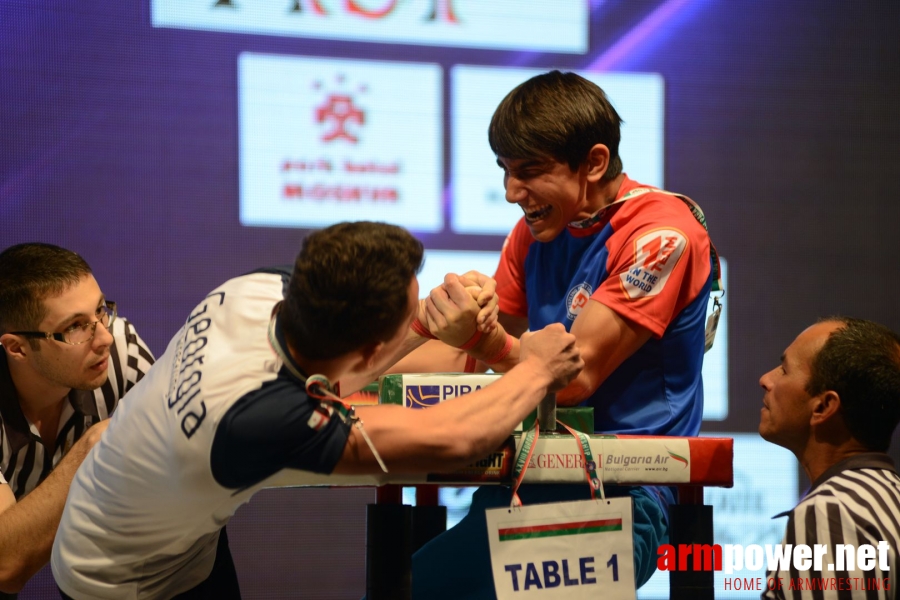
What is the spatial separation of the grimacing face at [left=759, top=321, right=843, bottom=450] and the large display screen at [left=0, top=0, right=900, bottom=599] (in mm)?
1827

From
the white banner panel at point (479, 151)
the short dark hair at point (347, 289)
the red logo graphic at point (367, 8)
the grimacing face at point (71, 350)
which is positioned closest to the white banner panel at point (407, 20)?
the red logo graphic at point (367, 8)

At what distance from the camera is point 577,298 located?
1986 mm

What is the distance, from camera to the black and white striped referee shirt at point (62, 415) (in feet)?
7.27

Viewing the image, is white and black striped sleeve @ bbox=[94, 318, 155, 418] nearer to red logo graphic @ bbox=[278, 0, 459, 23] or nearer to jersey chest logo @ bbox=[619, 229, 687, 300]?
jersey chest logo @ bbox=[619, 229, 687, 300]

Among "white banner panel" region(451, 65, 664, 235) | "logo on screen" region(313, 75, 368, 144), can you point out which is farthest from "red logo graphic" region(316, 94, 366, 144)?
"white banner panel" region(451, 65, 664, 235)

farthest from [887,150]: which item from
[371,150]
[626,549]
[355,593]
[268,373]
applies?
[268,373]

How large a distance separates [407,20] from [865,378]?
2502 mm

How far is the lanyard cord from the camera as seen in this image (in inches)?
53.5

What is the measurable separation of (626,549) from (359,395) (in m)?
0.67

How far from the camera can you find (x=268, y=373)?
1364 mm

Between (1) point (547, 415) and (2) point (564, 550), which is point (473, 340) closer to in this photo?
(1) point (547, 415)

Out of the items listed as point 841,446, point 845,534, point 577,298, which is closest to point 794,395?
point 841,446

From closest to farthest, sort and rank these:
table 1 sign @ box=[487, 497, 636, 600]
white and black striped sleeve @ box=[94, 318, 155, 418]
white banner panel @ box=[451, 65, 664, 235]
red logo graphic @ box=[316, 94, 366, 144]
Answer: table 1 sign @ box=[487, 497, 636, 600]
white and black striped sleeve @ box=[94, 318, 155, 418]
red logo graphic @ box=[316, 94, 366, 144]
white banner panel @ box=[451, 65, 664, 235]

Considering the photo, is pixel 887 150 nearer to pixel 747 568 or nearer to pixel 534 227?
pixel 747 568
